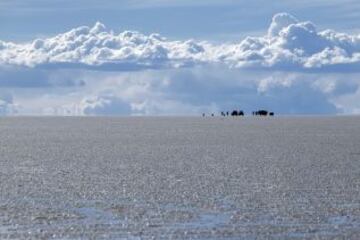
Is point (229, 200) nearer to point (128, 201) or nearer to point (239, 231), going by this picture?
point (128, 201)

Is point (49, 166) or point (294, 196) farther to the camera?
point (49, 166)

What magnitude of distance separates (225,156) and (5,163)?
9.63 meters

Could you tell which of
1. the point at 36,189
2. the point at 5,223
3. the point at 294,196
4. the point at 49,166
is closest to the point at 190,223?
the point at 5,223

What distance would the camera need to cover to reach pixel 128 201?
2269cm

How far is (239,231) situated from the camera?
18000 millimetres

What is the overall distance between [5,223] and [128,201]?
4.40 meters

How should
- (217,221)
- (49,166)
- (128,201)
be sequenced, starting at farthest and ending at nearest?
(49,166) < (128,201) < (217,221)

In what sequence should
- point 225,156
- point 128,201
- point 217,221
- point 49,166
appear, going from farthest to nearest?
point 225,156
point 49,166
point 128,201
point 217,221

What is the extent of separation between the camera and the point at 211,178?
28844 mm

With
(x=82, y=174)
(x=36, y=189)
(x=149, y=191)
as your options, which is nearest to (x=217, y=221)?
(x=149, y=191)

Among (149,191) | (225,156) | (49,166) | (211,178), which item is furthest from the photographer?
(225,156)

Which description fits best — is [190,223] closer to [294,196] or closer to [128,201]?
[128,201]

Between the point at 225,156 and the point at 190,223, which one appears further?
the point at 225,156

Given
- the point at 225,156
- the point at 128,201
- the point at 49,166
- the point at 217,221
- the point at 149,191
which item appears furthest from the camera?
the point at 225,156
